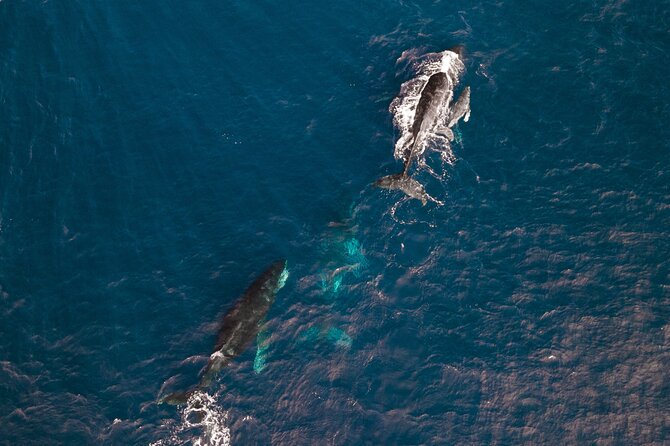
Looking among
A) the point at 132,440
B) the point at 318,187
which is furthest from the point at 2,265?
the point at 318,187

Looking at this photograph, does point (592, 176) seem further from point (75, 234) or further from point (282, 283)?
point (75, 234)

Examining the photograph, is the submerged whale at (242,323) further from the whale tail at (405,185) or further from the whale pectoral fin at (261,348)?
the whale tail at (405,185)

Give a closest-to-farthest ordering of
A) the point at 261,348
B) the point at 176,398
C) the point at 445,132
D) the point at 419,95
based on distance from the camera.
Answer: the point at 176,398
the point at 261,348
the point at 445,132
the point at 419,95

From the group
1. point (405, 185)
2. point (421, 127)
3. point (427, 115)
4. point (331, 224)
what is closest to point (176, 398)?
point (331, 224)

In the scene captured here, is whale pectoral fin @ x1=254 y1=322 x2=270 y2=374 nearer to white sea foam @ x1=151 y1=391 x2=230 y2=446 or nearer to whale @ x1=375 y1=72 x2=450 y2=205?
white sea foam @ x1=151 y1=391 x2=230 y2=446

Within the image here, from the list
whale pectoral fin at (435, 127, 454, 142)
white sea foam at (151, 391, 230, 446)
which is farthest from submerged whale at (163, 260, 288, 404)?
whale pectoral fin at (435, 127, 454, 142)

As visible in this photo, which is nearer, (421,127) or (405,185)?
(405,185)

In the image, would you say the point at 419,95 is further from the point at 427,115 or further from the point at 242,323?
the point at 242,323
